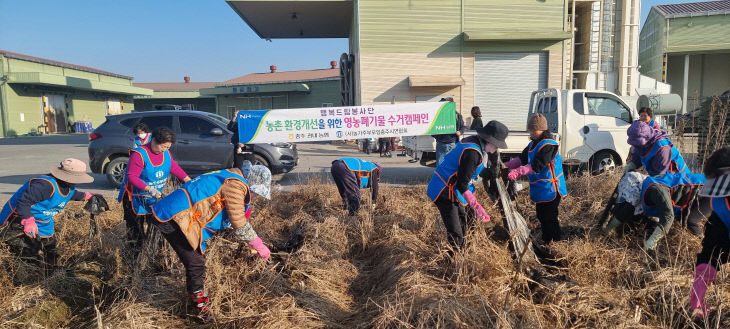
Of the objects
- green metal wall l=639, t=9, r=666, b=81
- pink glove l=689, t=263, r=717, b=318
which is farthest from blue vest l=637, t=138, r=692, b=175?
green metal wall l=639, t=9, r=666, b=81

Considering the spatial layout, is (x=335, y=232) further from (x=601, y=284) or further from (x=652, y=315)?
(x=652, y=315)

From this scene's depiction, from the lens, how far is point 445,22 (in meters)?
15.6

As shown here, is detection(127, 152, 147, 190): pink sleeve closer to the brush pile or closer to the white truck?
the brush pile

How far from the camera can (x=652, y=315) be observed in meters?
2.69

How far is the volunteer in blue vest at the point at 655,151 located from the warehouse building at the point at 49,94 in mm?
29544

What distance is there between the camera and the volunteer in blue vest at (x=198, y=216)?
2779 mm

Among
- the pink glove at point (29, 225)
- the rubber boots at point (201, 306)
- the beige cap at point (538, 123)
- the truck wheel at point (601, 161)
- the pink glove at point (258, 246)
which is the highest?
the beige cap at point (538, 123)

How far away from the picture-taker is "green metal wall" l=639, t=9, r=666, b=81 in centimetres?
2214

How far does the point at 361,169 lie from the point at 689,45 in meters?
24.0

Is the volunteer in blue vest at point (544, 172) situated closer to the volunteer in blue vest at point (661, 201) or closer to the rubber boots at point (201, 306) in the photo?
the volunteer in blue vest at point (661, 201)

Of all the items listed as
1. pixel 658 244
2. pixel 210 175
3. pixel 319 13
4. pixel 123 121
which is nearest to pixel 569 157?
pixel 658 244

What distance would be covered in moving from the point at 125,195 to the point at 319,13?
47.1 ft

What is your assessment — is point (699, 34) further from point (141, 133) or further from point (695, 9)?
point (141, 133)

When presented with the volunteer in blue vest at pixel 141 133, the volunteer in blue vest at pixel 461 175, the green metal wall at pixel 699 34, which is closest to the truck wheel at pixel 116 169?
the volunteer in blue vest at pixel 141 133
